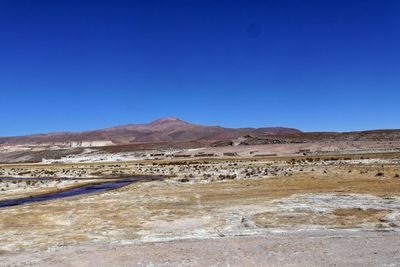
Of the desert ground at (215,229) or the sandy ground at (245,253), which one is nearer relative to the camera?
the sandy ground at (245,253)

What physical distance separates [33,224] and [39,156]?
137 metres

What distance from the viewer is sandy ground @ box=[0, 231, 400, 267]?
12117 millimetres

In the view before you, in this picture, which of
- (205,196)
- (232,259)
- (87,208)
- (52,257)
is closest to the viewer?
(232,259)

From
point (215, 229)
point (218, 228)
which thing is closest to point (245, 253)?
point (215, 229)

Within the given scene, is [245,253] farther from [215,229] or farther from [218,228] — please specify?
[218,228]

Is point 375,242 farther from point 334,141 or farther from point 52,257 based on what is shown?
point 334,141

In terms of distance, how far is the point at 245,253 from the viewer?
1310 centimetres

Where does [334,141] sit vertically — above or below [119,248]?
above

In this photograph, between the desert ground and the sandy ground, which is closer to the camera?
the sandy ground

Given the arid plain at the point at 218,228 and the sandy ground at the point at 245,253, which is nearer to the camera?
the sandy ground at the point at 245,253

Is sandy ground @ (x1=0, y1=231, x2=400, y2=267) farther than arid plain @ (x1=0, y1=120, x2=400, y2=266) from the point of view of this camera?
No

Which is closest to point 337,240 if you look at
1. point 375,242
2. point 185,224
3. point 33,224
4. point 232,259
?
point 375,242

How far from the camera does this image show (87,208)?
79.2ft

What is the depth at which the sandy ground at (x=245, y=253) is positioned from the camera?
1212 centimetres
